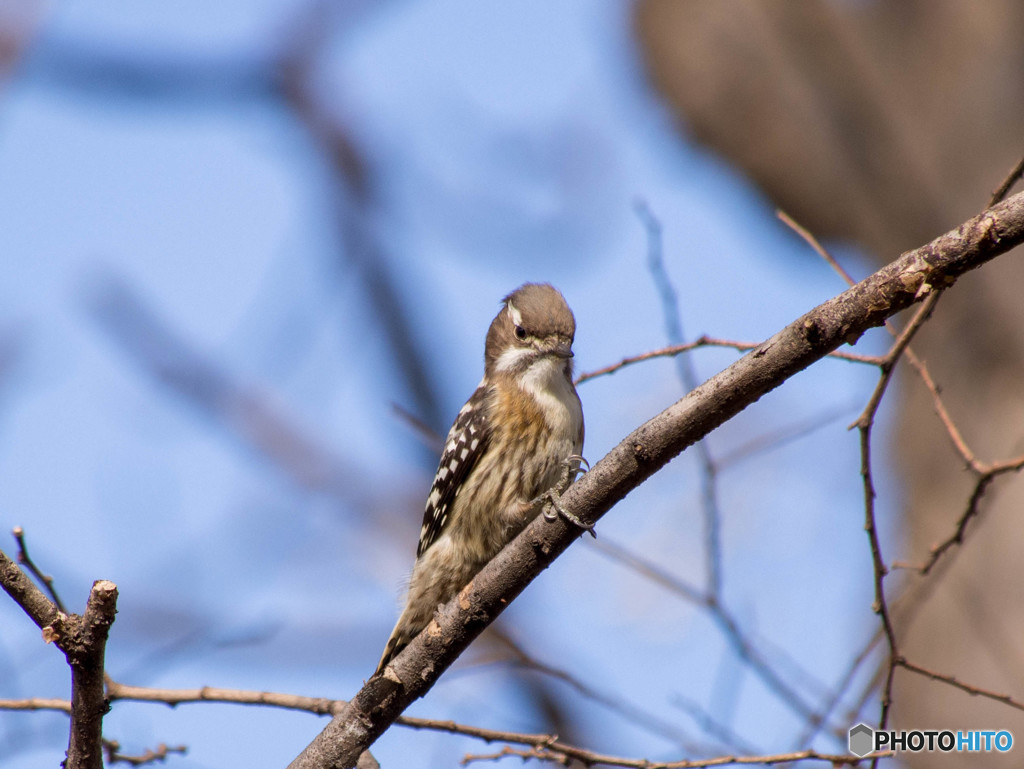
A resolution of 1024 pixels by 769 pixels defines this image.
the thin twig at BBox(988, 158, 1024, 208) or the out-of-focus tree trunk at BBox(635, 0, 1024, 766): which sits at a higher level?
the out-of-focus tree trunk at BBox(635, 0, 1024, 766)

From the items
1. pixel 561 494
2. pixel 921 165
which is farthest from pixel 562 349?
pixel 921 165

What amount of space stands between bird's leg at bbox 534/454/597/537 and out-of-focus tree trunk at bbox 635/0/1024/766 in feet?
9.32

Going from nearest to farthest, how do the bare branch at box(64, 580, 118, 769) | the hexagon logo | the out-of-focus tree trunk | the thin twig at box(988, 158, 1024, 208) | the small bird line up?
the bare branch at box(64, 580, 118, 769)
the thin twig at box(988, 158, 1024, 208)
the hexagon logo
the small bird
the out-of-focus tree trunk

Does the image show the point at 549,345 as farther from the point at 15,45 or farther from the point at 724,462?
the point at 15,45

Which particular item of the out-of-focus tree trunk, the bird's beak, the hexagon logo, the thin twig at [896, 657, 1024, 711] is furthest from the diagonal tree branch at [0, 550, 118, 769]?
the out-of-focus tree trunk

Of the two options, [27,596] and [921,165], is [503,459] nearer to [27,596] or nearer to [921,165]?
[27,596]

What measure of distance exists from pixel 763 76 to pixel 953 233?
8.08m

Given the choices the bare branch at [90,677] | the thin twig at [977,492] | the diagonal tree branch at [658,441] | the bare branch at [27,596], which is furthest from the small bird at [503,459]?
the bare branch at [27,596]

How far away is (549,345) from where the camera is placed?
484 centimetres

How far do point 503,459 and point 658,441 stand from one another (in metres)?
1.90

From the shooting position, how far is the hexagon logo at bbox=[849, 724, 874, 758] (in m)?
4.08

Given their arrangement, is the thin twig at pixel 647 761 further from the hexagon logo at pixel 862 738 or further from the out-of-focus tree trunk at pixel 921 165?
the out-of-focus tree trunk at pixel 921 165

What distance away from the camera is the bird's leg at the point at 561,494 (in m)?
2.98

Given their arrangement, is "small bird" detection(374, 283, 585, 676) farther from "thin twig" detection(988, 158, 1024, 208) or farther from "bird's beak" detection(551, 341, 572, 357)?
"thin twig" detection(988, 158, 1024, 208)
